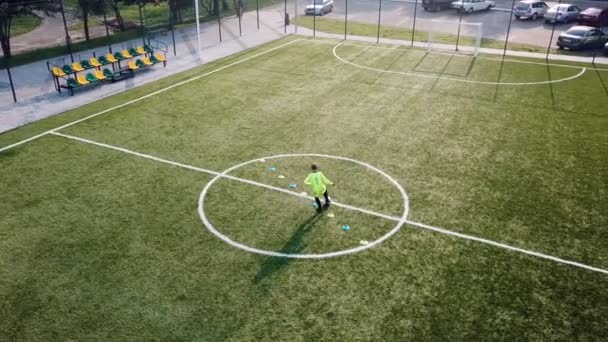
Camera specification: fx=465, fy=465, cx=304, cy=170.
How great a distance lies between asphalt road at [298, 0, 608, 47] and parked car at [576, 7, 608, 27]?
4.13ft

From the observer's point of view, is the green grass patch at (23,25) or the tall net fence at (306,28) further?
the green grass patch at (23,25)

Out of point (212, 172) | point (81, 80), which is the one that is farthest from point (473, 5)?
point (212, 172)

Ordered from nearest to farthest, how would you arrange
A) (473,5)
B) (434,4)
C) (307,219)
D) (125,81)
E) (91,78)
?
(307,219) → (91,78) → (125,81) → (473,5) → (434,4)

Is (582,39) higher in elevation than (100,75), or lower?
higher

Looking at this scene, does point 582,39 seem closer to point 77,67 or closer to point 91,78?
point 91,78

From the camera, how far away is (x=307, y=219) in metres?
11.5

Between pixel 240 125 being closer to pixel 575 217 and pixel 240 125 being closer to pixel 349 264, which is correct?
pixel 349 264

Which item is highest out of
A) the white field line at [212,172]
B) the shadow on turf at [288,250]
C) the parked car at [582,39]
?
the parked car at [582,39]

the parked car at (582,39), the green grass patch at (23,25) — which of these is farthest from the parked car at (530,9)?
the green grass patch at (23,25)

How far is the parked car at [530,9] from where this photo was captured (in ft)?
124

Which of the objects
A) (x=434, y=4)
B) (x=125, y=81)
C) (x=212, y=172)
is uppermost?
(x=434, y=4)

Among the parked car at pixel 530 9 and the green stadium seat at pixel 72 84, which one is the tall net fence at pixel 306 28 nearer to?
the parked car at pixel 530 9

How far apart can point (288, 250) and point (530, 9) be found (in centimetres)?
3628

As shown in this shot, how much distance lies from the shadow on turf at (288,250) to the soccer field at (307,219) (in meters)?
0.04
